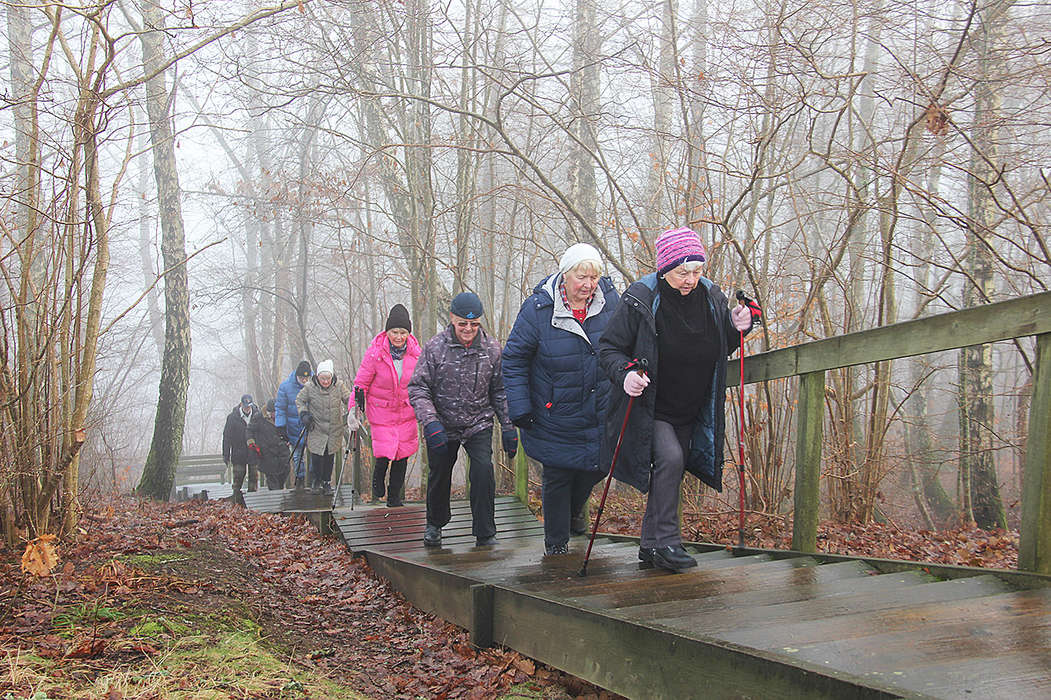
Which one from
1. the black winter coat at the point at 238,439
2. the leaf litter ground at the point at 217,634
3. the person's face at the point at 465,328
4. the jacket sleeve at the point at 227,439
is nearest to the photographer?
the leaf litter ground at the point at 217,634

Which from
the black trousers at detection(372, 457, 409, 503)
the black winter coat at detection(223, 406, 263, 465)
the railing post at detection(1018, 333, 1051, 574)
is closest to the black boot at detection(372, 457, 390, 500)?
the black trousers at detection(372, 457, 409, 503)

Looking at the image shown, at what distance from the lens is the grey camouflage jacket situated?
6070 mm

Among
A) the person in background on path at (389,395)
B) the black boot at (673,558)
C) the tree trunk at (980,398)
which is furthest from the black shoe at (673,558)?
the tree trunk at (980,398)

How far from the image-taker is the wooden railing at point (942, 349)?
360cm

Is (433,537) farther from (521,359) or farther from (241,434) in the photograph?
(241,434)

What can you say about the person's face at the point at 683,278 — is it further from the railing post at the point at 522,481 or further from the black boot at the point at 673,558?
the railing post at the point at 522,481

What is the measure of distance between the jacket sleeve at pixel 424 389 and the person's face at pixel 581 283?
1471 mm

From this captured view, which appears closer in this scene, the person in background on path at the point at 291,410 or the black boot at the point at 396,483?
the black boot at the point at 396,483

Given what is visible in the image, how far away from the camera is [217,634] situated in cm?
416

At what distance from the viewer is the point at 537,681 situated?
13.5 ft

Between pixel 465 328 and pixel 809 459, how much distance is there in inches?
100

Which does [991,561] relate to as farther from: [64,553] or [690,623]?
[64,553]

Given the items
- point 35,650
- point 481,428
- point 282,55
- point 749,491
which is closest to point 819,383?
point 481,428

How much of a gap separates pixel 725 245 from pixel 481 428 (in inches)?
139
